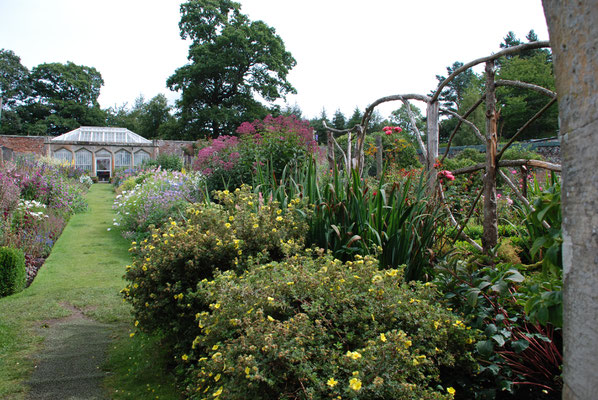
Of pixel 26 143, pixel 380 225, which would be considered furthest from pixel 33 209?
pixel 26 143

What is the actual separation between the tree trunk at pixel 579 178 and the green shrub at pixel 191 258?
2006 mm

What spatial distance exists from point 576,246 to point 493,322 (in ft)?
4.68

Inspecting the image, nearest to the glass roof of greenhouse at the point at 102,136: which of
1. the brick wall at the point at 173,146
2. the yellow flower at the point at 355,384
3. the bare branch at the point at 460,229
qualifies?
the brick wall at the point at 173,146

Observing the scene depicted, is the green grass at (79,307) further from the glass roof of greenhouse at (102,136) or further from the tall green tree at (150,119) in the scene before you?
the tall green tree at (150,119)

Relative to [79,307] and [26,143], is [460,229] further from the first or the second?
[26,143]

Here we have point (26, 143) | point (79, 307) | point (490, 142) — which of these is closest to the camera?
point (490, 142)

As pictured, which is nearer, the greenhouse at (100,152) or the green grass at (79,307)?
the green grass at (79,307)

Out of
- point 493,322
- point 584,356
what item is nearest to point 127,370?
point 493,322

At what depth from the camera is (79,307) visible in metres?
4.56

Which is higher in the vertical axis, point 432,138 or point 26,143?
point 26,143

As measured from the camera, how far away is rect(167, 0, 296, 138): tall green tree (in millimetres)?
30469

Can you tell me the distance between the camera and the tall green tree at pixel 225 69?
30.5 meters

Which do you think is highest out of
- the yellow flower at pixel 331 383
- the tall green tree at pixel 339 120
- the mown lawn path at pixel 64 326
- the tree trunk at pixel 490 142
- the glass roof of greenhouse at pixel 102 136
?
the tall green tree at pixel 339 120

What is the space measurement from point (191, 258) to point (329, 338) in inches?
55.3
